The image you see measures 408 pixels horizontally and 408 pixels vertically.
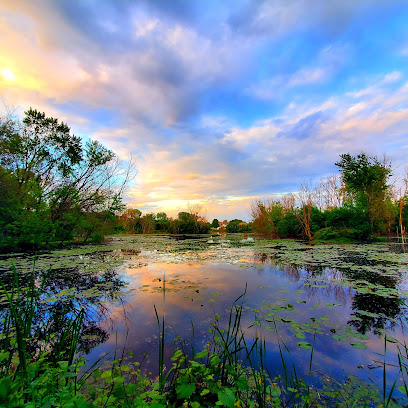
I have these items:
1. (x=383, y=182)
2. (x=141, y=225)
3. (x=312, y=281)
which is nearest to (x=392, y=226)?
(x=383, y=182)

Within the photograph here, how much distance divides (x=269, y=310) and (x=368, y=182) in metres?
Result: 20.3

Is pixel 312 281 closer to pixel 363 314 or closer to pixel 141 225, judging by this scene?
pixel 363 314

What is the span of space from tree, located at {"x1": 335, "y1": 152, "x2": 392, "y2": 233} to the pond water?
44.9 ft

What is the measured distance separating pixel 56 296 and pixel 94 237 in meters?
15.8

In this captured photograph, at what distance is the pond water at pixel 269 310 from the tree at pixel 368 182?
539 inches

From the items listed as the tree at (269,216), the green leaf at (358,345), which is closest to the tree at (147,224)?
the tree at (269,216)

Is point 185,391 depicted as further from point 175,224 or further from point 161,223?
point 161,223

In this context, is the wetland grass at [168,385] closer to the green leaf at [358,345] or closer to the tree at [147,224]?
the green leaf at [358,345]

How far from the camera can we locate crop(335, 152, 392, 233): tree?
17469mm

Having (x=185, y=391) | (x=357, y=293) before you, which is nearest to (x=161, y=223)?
(x=357, y=293)

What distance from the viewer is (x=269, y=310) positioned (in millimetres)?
3611

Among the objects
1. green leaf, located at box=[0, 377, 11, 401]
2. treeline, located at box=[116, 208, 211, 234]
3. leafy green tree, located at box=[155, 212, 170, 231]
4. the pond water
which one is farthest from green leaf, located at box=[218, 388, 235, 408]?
leafy green tree, located at box=[155, 212, 170, 231]

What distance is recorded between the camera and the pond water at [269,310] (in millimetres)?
2385

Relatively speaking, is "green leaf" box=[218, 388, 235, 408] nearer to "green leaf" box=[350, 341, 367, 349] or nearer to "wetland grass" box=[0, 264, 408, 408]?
"wetland grass" box=[0, 264, 408, 408]
